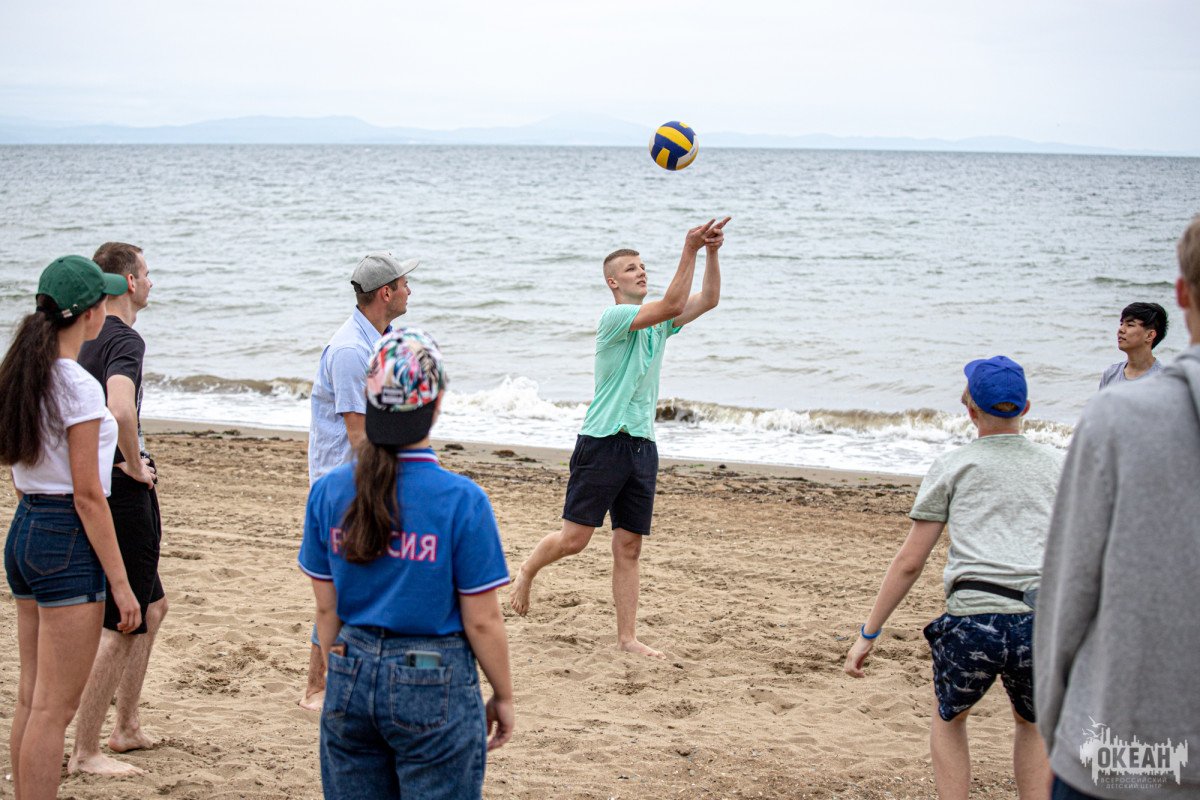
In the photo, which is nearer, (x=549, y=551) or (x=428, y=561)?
(x=428, y=561)

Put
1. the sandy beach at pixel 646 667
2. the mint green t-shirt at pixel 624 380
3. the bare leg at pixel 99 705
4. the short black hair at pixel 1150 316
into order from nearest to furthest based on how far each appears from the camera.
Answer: the bare leg at pixel 99 705 < the sandy beach at pixel 646 667 < the mint green t-shirt at pixel 624 380 < the short black hair at pixel 1150 316

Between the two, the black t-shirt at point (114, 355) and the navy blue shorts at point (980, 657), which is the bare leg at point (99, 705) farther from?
the navy blue shorts at point (980, 657)

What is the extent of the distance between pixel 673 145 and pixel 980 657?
421cm

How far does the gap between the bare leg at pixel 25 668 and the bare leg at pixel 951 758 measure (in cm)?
302

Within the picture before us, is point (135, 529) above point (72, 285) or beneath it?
beneath

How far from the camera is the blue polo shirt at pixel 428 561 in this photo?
7.93 ft

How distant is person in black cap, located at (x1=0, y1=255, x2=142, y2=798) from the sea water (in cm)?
882

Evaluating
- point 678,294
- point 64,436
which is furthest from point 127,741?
point 678,294

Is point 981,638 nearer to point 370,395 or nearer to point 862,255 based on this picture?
point 370,395

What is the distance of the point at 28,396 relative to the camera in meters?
3.19

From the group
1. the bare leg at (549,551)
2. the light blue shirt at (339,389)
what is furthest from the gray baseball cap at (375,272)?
the bare leg at (549,551)

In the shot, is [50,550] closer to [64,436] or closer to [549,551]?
[64,436]

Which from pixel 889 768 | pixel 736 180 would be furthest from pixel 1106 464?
pixel 736 180

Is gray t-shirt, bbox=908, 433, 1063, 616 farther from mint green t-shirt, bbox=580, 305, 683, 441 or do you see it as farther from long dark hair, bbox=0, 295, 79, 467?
long dark hair, bbox=0, 295, 79, 467
